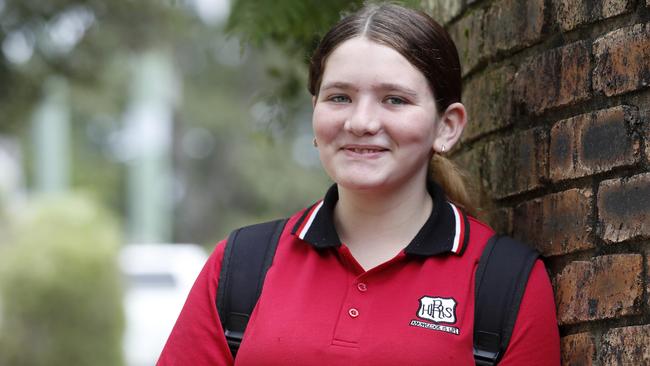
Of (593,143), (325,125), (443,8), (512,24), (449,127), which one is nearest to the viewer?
(593,143)

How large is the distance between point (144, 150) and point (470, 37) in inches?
888

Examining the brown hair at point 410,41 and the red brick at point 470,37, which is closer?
the brown hair at point 410,41

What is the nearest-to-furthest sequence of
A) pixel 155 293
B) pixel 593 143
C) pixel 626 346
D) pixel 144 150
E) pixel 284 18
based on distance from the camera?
pixel 626 346 → pixel 593 143 → pixel 284 18 → pixel 155 293 → pixel 144 150

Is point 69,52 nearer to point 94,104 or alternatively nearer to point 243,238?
point 243,238

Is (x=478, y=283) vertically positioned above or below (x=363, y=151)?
below

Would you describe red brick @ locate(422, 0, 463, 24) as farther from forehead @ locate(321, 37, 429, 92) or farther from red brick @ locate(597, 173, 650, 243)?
red brick @ locate(597, 173, 650, 243)

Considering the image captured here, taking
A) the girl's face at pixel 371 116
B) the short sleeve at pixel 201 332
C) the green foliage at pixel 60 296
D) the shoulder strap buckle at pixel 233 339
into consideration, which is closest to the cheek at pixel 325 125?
the girl's face at pixel 371 116

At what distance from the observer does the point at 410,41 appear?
8.75 feet

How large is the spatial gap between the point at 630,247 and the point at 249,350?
2.87 feet

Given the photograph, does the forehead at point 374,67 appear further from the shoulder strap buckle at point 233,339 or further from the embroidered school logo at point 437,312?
the shoulder strap buckle at point 233,339

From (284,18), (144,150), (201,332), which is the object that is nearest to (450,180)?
(201,332)

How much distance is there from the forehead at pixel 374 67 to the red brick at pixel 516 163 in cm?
34

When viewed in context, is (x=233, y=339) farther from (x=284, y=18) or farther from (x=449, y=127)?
(x=284, y=18)

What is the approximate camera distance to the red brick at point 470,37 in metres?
3.18
